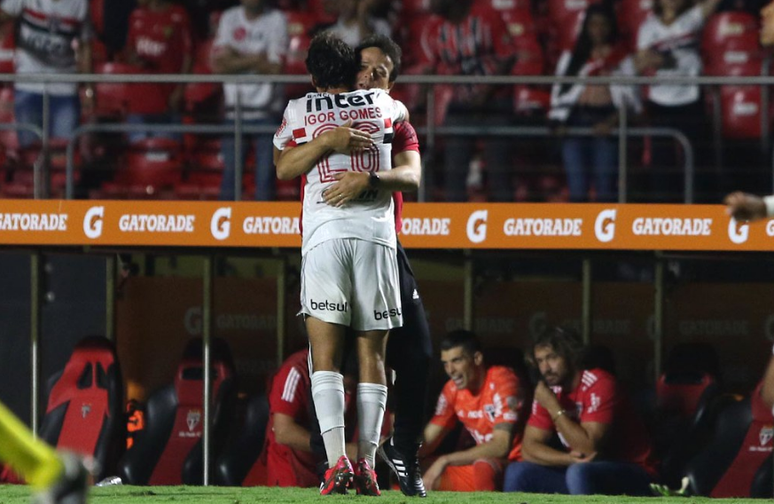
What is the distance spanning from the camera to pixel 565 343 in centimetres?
855

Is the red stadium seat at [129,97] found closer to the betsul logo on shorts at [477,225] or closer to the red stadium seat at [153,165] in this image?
the red stadium seat at [153,165]

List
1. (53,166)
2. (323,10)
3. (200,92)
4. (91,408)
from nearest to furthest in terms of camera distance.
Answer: (91,408)
(53,166)
(323,10)
(200,92)

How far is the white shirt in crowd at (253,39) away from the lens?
10.9m

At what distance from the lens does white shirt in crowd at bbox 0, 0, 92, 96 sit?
441 inches

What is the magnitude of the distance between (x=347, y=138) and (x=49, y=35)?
648 cm

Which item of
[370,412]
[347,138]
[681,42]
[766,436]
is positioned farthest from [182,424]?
[347,138]

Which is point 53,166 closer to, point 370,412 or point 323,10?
point 323,10

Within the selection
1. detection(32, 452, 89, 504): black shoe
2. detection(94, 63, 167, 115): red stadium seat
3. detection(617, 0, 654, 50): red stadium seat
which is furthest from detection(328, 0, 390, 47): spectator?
detection(32, 452, 89, 504): black shoe

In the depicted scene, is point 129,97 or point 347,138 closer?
point 347,138

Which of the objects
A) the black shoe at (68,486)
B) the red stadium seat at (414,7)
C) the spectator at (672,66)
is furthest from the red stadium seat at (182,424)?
the black shoe at (68,486)

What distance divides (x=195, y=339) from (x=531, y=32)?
3255mm

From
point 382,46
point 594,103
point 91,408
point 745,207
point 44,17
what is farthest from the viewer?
point 44,17

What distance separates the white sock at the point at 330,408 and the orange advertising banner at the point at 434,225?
10.6 feet

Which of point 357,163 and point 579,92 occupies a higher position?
point 579,92
